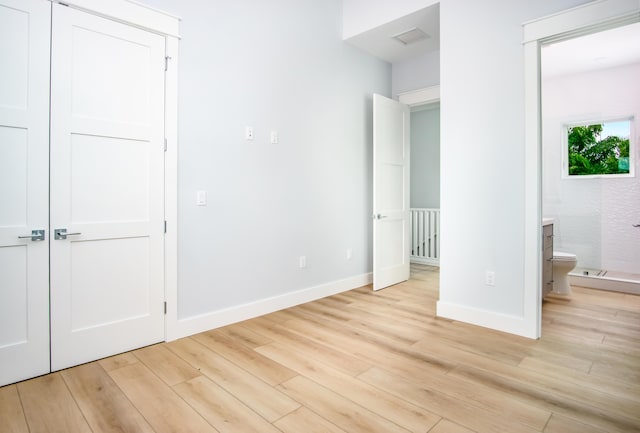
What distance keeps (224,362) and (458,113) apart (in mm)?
2739

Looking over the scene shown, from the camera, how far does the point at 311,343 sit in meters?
2.59

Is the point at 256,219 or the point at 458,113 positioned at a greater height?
the point at 458,113

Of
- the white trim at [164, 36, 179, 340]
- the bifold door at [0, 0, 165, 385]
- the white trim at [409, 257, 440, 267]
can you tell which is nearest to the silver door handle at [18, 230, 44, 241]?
the bifold door at [0, 0, 165, 385]

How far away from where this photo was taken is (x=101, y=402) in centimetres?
181

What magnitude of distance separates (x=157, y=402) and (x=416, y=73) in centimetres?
437

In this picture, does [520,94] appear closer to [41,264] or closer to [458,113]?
[458,113]

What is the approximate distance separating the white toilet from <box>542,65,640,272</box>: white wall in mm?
1100

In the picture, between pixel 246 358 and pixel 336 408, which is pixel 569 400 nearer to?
pixel 336 408

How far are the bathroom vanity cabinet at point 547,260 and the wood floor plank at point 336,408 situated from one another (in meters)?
2.71

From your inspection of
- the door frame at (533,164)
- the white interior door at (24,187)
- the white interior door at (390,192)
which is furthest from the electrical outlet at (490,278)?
the white interior door at (24,187)

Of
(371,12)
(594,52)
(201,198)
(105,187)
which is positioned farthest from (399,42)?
(105,187)

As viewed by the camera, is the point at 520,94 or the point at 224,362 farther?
the point at 520,94

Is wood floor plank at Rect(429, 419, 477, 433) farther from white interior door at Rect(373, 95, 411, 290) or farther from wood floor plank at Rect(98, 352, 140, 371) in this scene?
white interior door at Rect(373, 95, 411, 290)

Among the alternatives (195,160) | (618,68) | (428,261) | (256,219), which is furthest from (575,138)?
(195,160)
